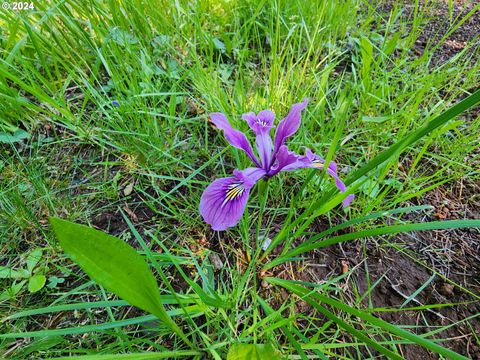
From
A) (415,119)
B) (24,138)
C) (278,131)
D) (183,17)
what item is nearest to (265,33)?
(183,17)

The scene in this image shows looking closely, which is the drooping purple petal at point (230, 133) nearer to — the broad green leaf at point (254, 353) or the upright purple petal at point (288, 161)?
the upright purple petal at point (288, 161)

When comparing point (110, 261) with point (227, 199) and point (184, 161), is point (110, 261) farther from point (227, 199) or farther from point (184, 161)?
point (184, 161)

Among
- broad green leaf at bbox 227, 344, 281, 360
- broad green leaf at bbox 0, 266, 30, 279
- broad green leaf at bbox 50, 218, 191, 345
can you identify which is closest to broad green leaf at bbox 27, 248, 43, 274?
broad green leaf at bbox 0, 266, 30, 279

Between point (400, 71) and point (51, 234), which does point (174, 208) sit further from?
point (400, 71)

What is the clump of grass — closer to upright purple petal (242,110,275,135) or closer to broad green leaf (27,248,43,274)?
broad green leaf (27,248,43,274)

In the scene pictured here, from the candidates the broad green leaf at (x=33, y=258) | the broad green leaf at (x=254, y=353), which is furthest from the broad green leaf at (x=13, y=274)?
the broad green leaf at (x=254, y=353)
